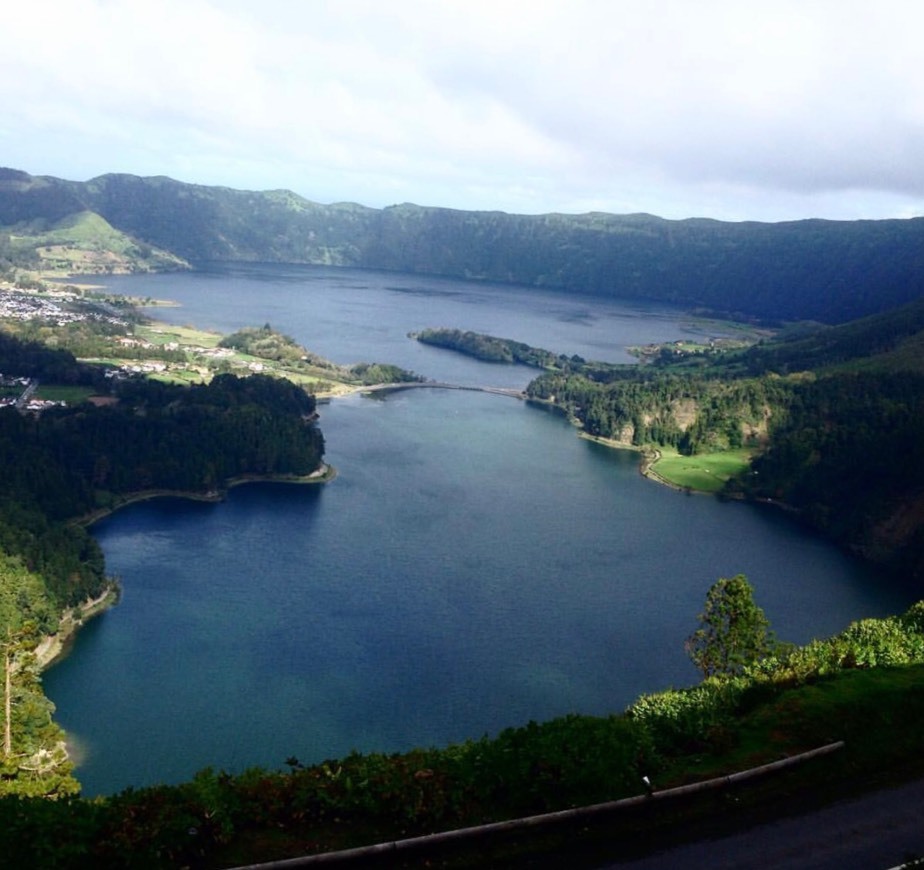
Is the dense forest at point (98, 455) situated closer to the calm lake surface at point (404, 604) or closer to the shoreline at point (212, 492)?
the shoreline at point (212, 492)

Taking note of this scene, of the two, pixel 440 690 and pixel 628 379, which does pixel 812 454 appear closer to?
pixel 628 379

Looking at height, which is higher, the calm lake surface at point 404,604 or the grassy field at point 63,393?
the grassy field at point 63,393

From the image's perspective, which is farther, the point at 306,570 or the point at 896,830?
the point at 306,570

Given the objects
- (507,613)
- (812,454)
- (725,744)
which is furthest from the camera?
(812,454)

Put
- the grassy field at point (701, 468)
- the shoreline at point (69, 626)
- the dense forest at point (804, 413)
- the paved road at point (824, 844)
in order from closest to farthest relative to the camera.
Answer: the paved road at point (824, 844) < the shoreline at point (69, 626) < the dense forest at point (804, 413) < the grassy field at point (701, 468)

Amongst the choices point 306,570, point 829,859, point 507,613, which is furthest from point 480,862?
point 306,570

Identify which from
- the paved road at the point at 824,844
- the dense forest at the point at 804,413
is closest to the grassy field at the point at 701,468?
the dense forest at the point at 804,413

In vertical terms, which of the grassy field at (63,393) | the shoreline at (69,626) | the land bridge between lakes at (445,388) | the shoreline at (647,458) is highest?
the land bridge between lakes at (445,388)

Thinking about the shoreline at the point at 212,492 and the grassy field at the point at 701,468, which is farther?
the grassy field at the point at 701,468
